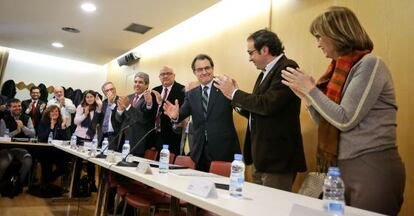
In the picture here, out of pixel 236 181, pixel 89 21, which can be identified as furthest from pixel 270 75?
pixel 89 21

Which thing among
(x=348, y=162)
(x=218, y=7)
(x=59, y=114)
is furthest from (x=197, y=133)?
(x=59, y=114)

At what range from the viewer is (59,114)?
17.4ft

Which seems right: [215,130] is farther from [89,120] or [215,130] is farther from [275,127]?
[89,120]

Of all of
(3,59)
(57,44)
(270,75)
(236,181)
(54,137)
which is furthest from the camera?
(3,59)

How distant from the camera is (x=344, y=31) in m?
1.43

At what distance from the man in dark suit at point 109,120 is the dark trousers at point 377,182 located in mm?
3214

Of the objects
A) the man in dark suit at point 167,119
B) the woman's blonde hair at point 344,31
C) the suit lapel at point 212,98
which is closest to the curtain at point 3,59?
the man in dark suit at point 167,119

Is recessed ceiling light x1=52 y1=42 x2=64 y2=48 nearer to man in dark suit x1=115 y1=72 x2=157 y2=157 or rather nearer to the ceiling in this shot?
the ceiling

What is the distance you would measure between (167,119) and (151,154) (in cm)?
38

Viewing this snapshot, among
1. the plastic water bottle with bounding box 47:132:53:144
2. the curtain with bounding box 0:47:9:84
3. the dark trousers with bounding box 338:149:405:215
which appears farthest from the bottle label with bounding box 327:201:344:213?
the curtain with bounding box 0:47:9:84

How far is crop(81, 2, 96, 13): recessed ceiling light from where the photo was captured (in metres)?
4.28

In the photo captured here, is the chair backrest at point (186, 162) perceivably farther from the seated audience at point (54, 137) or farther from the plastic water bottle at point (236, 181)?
the seated audience at point (54, 137)

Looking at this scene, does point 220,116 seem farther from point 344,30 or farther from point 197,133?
point 344,30

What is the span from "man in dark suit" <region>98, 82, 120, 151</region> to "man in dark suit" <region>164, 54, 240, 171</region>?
1.73m
